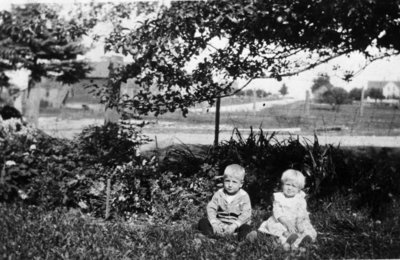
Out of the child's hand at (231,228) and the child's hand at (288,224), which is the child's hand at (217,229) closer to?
the child's hand at (231,228)

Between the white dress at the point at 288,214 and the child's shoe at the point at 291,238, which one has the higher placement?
the white dress at the point at 288,214

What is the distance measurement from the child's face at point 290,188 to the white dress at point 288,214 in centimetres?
4

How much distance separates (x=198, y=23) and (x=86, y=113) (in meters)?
16.4

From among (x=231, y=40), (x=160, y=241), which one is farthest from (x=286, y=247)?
(x=231, y=40)

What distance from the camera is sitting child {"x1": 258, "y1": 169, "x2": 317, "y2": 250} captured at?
4130 mm

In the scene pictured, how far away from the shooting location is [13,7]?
5133 millimetres

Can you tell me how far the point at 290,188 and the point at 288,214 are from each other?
0.80ft

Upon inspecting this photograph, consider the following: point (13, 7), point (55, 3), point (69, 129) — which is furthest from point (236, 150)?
point (69, 129)

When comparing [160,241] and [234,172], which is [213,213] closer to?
[234,172]

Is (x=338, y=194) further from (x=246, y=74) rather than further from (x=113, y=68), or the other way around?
(x=113, y=68)

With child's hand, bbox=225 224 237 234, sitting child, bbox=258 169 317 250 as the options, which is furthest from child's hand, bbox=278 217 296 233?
child's hand, bbox=225 224 237 234

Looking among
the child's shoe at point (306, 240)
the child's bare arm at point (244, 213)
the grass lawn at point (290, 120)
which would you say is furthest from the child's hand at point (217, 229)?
the grass lawn at point (290, 120)

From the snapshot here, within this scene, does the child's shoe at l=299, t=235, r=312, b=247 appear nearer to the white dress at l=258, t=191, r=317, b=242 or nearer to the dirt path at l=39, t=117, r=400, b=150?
the white dress at l=258, t=191, r=317, b=242

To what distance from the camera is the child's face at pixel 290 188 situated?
428 cm
